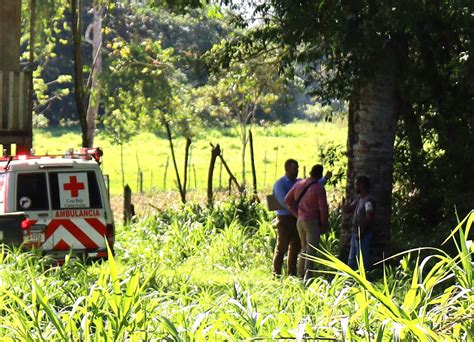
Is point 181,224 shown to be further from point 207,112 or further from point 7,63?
point 207,112

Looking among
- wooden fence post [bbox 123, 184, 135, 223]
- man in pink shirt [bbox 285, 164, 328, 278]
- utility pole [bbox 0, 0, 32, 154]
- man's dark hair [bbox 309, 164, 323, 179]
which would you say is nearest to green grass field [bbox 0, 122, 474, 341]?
wooden fence post [bbox 123, 184, 135, 223]

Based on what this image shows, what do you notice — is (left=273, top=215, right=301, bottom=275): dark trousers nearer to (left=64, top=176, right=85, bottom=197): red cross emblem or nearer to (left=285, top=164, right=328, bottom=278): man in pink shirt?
(left=285, top=164, right=328, bottom=278): man in pink shirt

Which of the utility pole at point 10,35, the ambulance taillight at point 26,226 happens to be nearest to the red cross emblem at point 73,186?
the ambulance taillight at point 26,226

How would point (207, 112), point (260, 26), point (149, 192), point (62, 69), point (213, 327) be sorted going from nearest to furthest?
point (213, 327) < point (260, 26) < point (149, 192) < point (207, 112) < point (62, 69)

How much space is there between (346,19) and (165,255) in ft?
16.7

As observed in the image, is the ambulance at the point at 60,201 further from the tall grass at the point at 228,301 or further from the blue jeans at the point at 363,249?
the blue jeans at the point at 363,249

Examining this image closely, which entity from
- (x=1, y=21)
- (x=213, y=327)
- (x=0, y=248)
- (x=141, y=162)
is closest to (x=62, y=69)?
(x=141, y=162)

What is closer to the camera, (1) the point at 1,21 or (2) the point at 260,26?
(2) the point at 260,26

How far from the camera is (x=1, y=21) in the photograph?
2091 centimetres

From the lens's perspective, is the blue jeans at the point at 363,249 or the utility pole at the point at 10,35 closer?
the blue jeans at the point at 363,249

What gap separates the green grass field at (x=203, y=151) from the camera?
4280cm

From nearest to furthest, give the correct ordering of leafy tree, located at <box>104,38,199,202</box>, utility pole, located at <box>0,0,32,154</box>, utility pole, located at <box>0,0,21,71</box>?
1. utility pole, located at <box>0,0,32,154</box>
2. utility pole, located at <box>0,0,21,71</box>
3. leafy tree, located at <box>104,38,199,202</box>

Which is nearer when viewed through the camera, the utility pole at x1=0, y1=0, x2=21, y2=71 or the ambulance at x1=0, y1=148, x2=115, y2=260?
the ambulance at x1=0, y1=148, x2=115, y2=260

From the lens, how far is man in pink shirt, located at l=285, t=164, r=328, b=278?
13.7 metres
